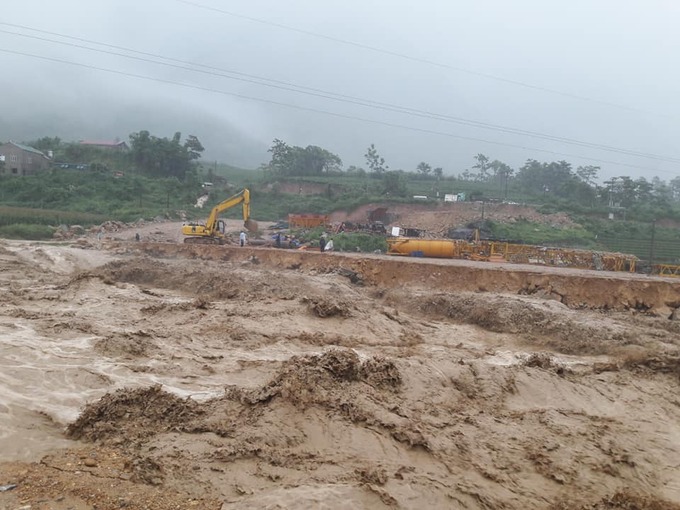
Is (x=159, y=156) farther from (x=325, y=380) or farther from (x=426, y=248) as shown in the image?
(x=325, y=380)

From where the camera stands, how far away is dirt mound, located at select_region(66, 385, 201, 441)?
583cm

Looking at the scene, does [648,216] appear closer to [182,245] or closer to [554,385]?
[182,245]

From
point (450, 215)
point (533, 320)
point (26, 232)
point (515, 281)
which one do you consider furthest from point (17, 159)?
point (533, 320)

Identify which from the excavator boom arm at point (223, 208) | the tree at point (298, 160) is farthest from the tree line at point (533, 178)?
the excavator boom arm at point (223, 208)

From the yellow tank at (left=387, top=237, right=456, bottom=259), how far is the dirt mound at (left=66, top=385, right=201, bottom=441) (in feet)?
60.5

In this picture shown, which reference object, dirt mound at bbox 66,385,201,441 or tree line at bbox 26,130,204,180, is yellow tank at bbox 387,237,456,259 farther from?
tree line at bbox 26,130,204,180

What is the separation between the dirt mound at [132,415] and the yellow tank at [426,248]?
18428mm

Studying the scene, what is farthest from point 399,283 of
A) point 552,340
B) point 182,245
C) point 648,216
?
point 648,216

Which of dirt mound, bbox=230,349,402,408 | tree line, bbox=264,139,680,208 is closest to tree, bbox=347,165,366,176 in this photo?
tree line, bbox=264,139,680,208

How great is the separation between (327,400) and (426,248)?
60.0 ft

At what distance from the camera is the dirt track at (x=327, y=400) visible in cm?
498

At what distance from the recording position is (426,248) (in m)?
24.2

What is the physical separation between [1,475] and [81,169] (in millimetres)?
58688

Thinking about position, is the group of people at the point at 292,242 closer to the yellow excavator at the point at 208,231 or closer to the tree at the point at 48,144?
the yellow excavator at the point at 208,231
